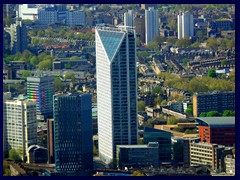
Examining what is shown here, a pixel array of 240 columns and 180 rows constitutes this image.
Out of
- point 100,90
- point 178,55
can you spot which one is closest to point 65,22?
point 178,55

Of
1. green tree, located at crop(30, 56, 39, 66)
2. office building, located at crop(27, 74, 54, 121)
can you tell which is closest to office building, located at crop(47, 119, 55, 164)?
office building, located at crop(27, 74, 54, 121)

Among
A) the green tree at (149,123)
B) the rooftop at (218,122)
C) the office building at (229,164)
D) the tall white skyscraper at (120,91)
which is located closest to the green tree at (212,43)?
the green tree at (149,123)

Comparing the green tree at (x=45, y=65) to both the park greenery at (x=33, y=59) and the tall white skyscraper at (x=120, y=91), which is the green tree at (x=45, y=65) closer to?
the park greenery at (x=33, y=59)

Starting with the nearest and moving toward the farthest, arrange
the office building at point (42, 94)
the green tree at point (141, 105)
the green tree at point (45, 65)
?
the office building at point (42, 94) < the green tree at point (141, 105) < the green tree at point (45, 65)

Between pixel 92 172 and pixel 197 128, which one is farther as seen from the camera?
pixel 197 128

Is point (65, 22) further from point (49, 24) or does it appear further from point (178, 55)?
point (178, 55)

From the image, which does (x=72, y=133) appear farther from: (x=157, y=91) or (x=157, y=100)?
(x=157, y=91)

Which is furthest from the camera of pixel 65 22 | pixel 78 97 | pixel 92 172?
pixel 65 22
